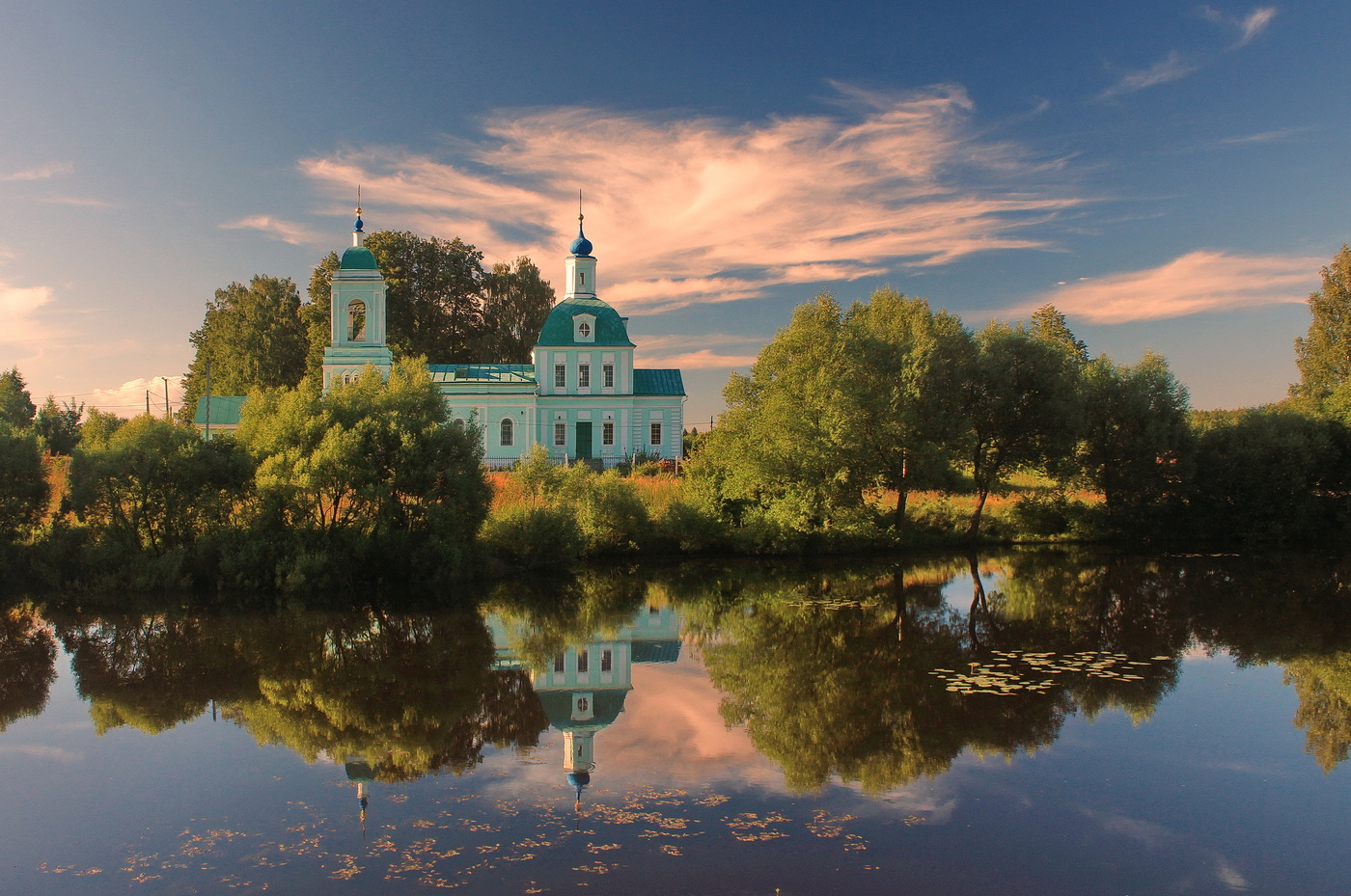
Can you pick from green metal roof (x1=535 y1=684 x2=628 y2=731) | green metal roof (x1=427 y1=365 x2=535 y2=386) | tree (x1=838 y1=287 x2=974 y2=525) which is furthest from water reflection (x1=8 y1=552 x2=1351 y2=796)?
green metal roof (x1=427 y1=365 x2=535 y2=386)

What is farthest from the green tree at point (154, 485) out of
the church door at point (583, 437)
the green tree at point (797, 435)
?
the church door at point (583, 437)

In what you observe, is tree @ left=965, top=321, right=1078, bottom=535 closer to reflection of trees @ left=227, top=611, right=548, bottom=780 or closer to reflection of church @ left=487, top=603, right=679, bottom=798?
reflection of church @ left=487, top=603, right=679, bottom=798

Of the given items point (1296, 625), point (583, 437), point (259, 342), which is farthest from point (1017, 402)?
point (259, 342)

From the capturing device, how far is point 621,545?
83.4 feet

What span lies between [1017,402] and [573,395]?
2419cm

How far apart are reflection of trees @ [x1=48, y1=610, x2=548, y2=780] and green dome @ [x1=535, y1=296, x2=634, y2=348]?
30783mm

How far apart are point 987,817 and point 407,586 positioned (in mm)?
14901

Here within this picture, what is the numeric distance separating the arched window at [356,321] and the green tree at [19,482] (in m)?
24.4

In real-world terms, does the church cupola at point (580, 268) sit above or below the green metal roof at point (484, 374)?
above

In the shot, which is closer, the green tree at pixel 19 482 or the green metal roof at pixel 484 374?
the green tree at pixel 19 482

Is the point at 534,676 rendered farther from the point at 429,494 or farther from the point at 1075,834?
the point at 429,494

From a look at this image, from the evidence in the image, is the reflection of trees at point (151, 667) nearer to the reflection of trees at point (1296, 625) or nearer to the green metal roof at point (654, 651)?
the green metal roof at point (654, 651)

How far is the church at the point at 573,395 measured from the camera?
44406 mm

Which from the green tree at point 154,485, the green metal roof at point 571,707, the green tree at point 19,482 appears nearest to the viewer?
the green metal roof at point 571,707
